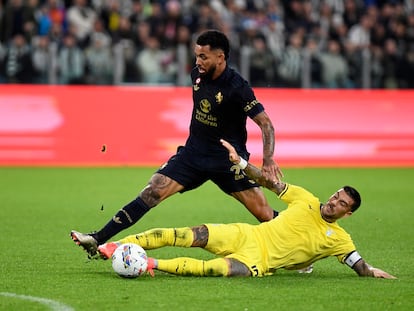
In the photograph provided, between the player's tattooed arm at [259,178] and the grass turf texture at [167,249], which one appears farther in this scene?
the player's tattooed arm at [259,178]

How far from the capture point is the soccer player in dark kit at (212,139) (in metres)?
10.4

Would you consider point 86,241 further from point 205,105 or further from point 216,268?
point 205,105

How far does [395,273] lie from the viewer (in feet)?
33.6

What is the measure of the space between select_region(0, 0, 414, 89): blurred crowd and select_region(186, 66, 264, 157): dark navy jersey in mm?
11702

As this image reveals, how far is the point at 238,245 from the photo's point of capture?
9828mm

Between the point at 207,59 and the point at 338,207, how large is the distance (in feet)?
6.34

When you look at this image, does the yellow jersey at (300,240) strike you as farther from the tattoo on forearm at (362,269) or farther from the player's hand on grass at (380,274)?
the player's hand on grass at (380,274)

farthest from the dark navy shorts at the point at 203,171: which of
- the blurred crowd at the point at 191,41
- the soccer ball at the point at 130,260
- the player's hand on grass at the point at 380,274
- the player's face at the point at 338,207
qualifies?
the blurred crowd at the point at 191,41

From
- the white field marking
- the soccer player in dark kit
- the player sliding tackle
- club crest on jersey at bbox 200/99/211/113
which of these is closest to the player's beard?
the soccer player in dark kit

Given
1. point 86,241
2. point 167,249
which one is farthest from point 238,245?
point 167,249

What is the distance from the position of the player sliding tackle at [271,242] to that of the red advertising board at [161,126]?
10399 millimetres

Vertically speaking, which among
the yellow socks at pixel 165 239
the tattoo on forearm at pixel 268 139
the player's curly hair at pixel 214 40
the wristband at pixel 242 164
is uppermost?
the player's curly hair at pixel 214 40

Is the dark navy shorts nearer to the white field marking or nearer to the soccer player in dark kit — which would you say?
the soccer player in dark kit

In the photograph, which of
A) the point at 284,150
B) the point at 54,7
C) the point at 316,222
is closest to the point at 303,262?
the point at 316,222
